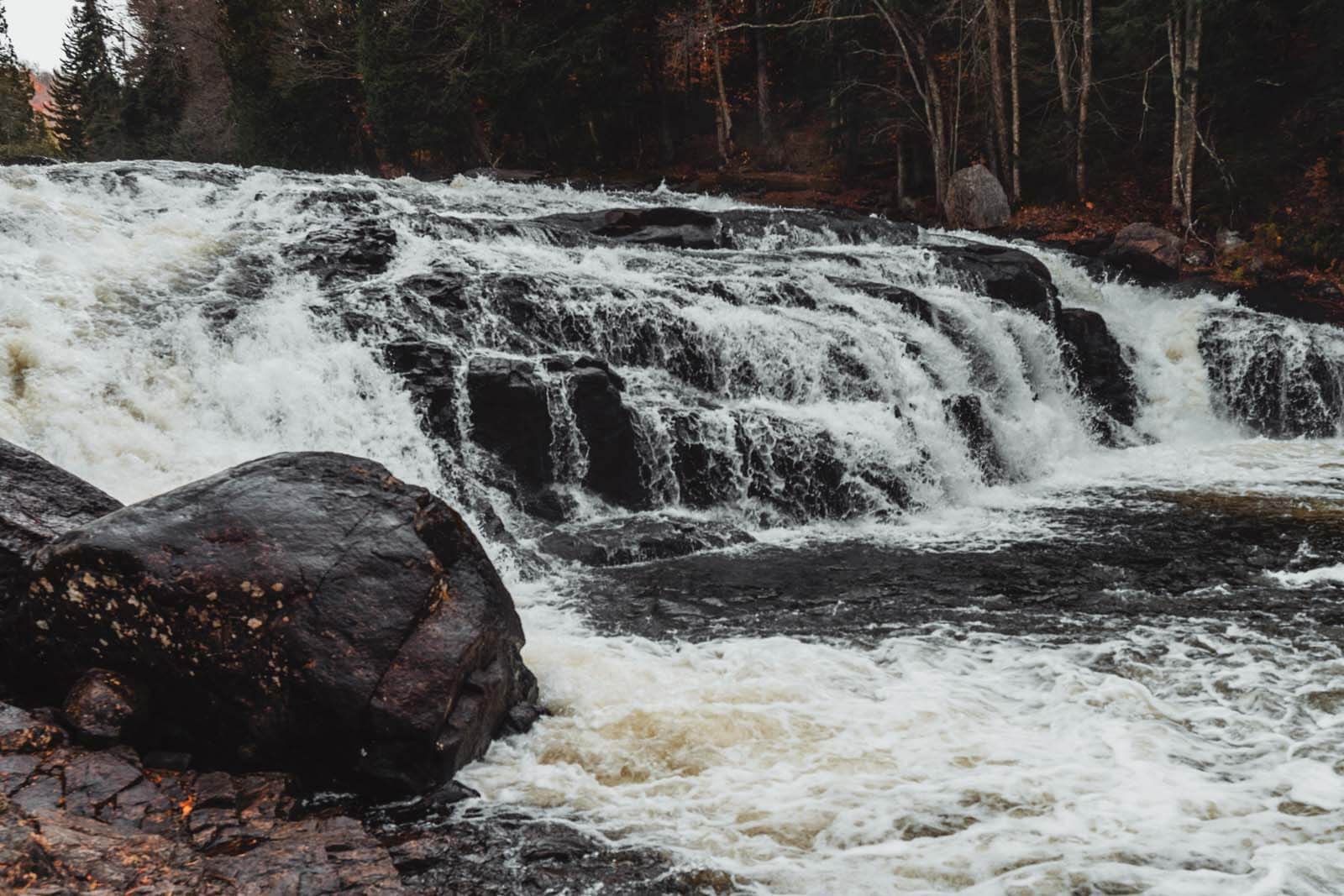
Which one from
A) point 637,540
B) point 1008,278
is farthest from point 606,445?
point 1008,278

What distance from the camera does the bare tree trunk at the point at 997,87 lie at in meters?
19.9

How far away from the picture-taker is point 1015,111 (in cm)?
2119

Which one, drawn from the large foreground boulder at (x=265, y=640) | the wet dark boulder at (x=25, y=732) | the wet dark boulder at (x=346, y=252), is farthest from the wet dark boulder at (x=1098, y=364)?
the wet dark boulder at (x=25, y=732)

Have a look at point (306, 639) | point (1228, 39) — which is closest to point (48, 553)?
point (306, 639)

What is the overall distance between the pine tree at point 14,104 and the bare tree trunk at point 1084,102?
44.9 m

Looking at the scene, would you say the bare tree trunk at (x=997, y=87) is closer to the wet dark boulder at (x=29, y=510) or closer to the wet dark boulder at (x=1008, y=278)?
the wet dark boulder at (x=1008, y=278)

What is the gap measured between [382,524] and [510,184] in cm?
1941

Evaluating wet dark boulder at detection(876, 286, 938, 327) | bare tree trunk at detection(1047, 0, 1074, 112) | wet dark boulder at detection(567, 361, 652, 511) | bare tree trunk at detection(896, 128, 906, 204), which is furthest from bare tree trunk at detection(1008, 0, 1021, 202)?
wet dark boulder at detection(567, 361, 652, 511)

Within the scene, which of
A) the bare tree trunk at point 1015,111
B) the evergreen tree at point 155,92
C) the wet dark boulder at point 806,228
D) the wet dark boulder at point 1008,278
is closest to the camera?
the wet dark boulder at point 1008,278

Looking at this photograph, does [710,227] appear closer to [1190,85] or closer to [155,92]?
[1190,85]

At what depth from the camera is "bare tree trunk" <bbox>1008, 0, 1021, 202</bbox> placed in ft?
A: 67.2

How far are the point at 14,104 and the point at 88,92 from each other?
260 inches

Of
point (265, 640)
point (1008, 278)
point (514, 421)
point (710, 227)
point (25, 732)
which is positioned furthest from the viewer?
point (710, 227)

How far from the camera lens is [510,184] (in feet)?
75.5
